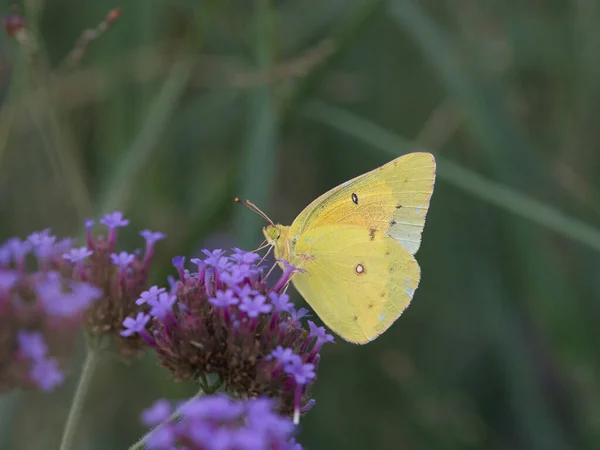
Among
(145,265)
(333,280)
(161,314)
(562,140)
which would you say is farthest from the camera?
(562,140)

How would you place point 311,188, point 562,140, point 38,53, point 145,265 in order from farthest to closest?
point 311,188 < point 562,140 < point 38,53 < point 145,265

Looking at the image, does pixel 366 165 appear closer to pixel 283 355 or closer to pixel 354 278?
pixel 354 278

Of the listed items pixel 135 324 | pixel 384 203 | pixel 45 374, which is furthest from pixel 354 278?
pixel 45 374

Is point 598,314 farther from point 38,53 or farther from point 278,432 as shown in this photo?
point 38,53

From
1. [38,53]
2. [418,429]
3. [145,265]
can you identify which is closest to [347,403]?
[418,429]

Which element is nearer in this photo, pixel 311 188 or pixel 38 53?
pixel 38 53

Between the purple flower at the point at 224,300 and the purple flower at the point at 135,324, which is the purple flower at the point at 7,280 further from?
the purple flower at the point at 224,300

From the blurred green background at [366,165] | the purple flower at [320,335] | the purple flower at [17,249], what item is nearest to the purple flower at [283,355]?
the purple flower at [320,335]
